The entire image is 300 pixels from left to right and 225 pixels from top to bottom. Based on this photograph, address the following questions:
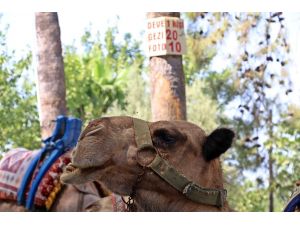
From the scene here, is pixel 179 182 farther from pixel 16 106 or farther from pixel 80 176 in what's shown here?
pixel 16 106

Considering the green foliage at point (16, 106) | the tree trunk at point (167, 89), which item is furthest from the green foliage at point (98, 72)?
the tree trunk at point (167, 89)

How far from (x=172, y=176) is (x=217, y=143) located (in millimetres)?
161

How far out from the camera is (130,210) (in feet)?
7.25

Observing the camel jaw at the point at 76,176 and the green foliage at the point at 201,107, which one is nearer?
the camel jaw at the point at 76,176

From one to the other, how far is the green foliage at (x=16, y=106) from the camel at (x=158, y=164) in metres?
3.82

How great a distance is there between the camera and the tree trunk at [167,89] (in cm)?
438

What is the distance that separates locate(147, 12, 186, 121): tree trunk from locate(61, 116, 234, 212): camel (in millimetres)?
2113

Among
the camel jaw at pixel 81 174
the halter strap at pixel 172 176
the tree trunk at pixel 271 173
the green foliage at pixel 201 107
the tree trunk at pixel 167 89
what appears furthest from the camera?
the green foliage at pixel 201 107

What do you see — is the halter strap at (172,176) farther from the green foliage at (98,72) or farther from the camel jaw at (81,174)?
the green foliage at (98,72)

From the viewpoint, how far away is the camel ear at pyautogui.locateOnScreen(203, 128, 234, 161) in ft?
7.14

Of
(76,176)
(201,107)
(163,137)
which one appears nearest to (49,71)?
(163,137)

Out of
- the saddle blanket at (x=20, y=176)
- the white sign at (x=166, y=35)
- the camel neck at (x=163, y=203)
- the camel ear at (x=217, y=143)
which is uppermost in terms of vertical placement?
the white sign at (x=166, y=35)

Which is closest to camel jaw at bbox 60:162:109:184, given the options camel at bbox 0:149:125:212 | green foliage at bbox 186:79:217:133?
camel at bbox 0:149:125:212

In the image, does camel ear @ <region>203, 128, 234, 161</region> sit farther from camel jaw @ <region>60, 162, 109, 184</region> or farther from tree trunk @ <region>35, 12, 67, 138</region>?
tree trunk @ <region>35, 12, 67, 138</region>
